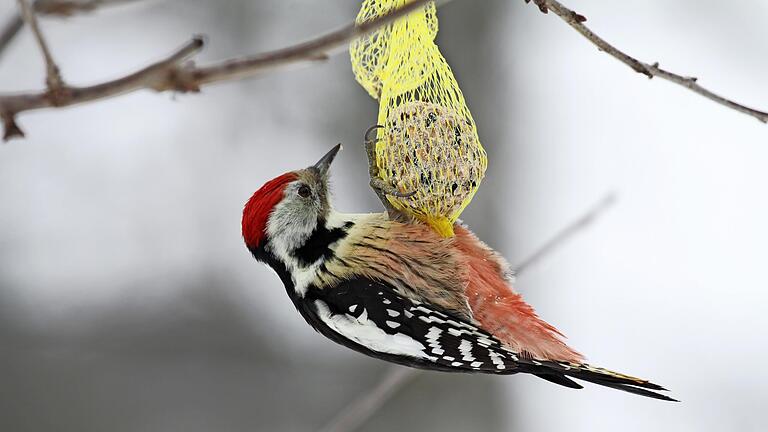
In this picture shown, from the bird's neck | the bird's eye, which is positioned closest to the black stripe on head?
the bird's neck

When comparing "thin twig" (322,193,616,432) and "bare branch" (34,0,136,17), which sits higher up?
"bare branch" (34,0,136,17)

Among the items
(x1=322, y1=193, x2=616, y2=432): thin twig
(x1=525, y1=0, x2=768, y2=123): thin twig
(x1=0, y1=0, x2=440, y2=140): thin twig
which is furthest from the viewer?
(x1=322, y1=193, x2=616, y2=432): thin twig

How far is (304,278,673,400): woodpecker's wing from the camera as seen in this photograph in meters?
2.62

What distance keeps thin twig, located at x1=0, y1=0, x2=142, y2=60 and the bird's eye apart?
5.68ft

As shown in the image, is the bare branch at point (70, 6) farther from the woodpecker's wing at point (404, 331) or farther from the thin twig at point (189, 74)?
the woodpecker's wing at point (404, 331)

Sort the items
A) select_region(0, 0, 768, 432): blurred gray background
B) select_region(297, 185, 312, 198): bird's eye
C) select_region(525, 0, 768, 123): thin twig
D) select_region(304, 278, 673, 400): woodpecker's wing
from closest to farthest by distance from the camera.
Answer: select_region(525, 0, 768, 123): thin twig < select_region(304, 278, 673, 400): woodpecker's wing < select_region(297, 185, 312, 198): bird's eye < select_region(0, 0, 768, 432): blurred gray background

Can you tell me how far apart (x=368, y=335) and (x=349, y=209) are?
2.54 m

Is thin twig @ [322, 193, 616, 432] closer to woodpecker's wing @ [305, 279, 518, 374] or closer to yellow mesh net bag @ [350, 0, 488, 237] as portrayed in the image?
woodpecker's wing @ [305, 279, 518, 374]

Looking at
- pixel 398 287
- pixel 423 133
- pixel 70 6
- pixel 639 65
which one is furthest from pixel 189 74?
pixel 398 287

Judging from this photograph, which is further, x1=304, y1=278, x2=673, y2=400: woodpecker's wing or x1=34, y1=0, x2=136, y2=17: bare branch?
x1=304, y1=278, x2=673, y2=400: woodpecker's wing

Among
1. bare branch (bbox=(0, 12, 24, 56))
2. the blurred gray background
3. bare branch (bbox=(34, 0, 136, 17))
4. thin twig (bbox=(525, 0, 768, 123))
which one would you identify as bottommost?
the blurred gray background

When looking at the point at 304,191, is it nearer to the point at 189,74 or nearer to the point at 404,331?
the point at 404,331

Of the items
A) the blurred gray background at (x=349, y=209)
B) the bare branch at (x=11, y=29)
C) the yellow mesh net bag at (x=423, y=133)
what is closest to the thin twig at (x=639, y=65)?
the yellow mesh net bag at (x=423, y=133)

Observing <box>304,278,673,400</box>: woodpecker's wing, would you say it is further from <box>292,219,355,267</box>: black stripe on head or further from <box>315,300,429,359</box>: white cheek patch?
<box>292,219,355,267</box>: black stripe on head
